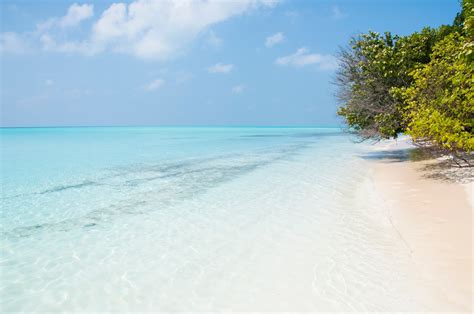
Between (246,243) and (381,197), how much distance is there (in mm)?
4288

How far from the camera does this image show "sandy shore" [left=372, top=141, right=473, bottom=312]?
352 cm

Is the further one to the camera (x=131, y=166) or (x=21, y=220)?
(x=131, y=166)

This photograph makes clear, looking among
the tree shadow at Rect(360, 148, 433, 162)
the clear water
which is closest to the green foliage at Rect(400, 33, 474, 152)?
the clear water

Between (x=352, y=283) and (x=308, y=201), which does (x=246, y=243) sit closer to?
(x=352, y=283)

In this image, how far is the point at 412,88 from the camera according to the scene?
9.33 meters

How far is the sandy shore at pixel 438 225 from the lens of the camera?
3.52 meters

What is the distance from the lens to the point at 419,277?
378 centimetres

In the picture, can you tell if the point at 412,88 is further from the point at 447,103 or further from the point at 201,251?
the point at 201,251

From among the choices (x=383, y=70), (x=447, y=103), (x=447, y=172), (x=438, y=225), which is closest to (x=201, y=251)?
(x=438, y=225)

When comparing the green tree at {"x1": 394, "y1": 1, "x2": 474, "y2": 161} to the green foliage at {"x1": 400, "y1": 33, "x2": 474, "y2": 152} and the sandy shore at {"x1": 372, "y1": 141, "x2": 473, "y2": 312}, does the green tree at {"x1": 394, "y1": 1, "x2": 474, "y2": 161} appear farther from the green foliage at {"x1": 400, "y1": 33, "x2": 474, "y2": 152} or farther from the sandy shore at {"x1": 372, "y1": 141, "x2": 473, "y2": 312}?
the sandy shore at {"x1": 372, "y1": 141, "x2": 473, "y2": 312}

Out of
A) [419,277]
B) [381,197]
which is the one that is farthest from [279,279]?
[381,197]

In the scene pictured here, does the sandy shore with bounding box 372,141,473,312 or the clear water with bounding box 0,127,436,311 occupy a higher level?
the sandy shore with bounding box 372,141,473,312

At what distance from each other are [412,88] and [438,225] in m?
5.46

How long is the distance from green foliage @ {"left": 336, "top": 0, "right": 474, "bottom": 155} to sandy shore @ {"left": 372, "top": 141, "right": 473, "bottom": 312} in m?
1.10
